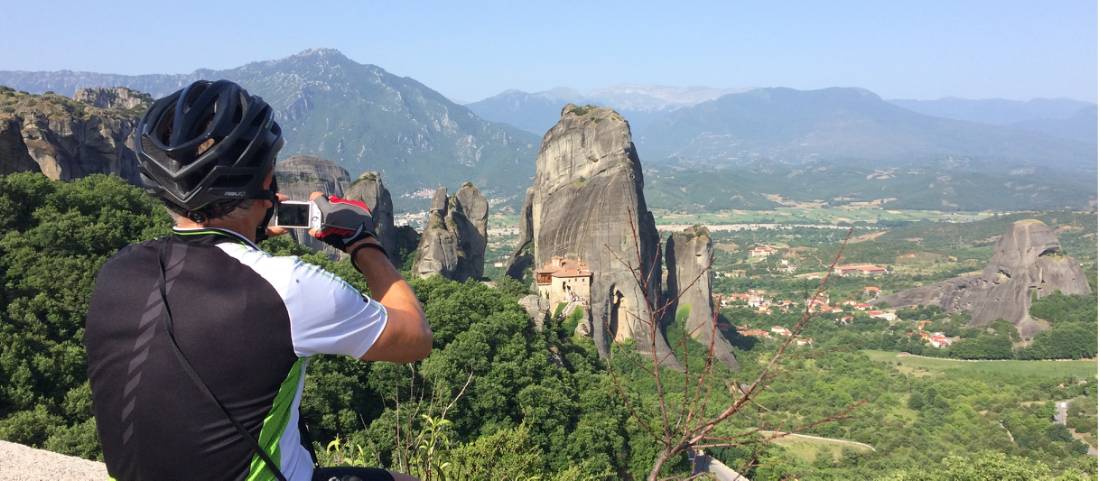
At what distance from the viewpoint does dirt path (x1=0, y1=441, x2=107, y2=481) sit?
4.91 meters

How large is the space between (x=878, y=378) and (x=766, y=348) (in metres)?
6.44

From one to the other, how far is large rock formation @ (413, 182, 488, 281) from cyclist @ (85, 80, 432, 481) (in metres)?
27.8

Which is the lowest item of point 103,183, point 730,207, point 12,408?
point 730,207

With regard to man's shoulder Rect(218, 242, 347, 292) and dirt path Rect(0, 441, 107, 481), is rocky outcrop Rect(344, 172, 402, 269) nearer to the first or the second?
dirt path Rect(0, 441, 107, 481)

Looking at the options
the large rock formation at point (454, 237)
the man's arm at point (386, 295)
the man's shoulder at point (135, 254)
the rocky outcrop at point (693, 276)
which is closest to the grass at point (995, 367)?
the rocky outcrop at point (693, 276)

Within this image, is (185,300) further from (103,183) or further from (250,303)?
(103,183)

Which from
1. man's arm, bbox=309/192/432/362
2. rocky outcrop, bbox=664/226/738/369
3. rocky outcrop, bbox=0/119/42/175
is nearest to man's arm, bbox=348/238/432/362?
man's arm, bbox=309/192/432/362

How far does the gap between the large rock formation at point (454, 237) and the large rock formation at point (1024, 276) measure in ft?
129

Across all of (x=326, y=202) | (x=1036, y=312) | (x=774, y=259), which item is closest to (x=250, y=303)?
(x=326, y=202)

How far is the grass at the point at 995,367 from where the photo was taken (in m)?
39.1

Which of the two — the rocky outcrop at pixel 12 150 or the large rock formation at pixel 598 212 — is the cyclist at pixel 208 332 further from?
the large rock formation at pixel 598 212

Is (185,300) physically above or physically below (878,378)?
above

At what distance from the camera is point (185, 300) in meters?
1.68

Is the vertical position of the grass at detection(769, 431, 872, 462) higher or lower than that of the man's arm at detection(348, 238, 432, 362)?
lower
